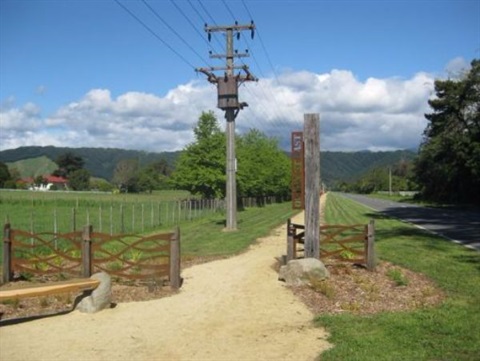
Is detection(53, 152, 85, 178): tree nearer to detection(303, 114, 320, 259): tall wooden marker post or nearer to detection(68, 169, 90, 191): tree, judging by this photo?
detection(68, 169, 90, 191): tree

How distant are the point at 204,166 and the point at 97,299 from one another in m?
38.6

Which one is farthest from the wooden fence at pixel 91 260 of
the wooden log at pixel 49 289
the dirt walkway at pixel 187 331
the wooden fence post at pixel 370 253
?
the wooden fence post at pixel 370 253

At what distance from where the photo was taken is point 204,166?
157ft

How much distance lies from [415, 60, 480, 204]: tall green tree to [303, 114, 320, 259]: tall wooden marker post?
38708mm

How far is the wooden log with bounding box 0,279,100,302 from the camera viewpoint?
881 centimetres

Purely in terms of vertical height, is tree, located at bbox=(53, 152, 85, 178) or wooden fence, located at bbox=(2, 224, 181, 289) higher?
tree, located at bbox=(53, 152, 85, 178)

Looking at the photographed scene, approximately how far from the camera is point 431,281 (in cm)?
1183

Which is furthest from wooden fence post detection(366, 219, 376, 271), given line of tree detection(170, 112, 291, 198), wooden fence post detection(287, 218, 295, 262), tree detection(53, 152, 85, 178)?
tree detection(53, 152, 85, 178)

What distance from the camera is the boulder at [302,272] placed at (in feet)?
38.4

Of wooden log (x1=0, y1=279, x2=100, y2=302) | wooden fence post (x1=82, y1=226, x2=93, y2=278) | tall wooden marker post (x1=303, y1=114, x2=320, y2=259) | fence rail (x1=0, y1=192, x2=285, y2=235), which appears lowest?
fence rail (x1=0, y1=192, x2=285, y2=235)

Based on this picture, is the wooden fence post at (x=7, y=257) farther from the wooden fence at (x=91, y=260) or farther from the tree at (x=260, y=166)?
the tree at (x=260, y=166)

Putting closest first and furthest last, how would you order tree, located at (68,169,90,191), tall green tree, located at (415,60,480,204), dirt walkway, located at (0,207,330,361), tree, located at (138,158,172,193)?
dirt walkway, located at (0,207,330,361)
tall green tree, located at (415,60,480,204)
tree, located at (138,158,172,193)
tree, located at (68,169,90,191)

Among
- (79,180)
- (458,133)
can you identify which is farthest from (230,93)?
(79,180)

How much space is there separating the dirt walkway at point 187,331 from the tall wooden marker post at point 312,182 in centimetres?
210
